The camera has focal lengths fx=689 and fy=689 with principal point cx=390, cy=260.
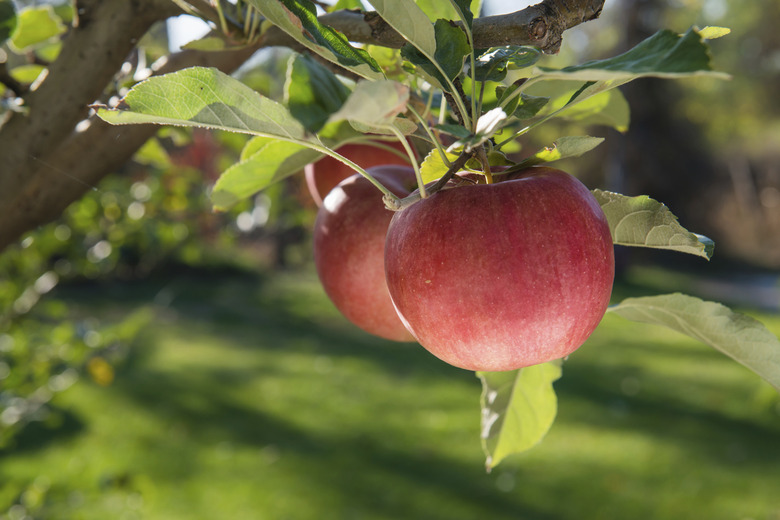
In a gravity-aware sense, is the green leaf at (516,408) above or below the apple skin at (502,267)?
below

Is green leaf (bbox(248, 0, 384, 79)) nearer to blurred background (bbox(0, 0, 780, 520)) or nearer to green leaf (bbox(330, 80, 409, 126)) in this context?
green leaf (bbox(330, 80, 409, 126))

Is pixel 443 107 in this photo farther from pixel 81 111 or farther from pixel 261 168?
pixel 81 111

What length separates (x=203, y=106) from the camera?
37 centimetres

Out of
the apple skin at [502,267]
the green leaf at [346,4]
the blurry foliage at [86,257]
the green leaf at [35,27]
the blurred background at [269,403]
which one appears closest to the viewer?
the apple skin at [502,267]

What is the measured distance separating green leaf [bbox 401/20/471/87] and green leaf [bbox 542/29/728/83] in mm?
99

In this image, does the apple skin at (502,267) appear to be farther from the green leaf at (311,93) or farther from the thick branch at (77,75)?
the thick branch at (77,75)

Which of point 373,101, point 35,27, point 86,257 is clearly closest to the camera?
point 373,101

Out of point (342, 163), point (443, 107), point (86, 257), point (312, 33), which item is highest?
point (312, 33)

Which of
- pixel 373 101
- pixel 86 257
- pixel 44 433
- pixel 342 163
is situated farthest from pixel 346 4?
pixel 44 433

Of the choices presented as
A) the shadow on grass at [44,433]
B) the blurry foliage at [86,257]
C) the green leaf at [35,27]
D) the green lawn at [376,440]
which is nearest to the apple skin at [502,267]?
the green leaf at [35,27]

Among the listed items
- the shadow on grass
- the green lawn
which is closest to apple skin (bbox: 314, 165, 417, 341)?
the green lawn

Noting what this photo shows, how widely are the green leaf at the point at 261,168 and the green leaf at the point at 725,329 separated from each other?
0.28 metres

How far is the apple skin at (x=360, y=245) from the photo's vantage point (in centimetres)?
54

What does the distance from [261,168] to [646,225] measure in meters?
0.28
